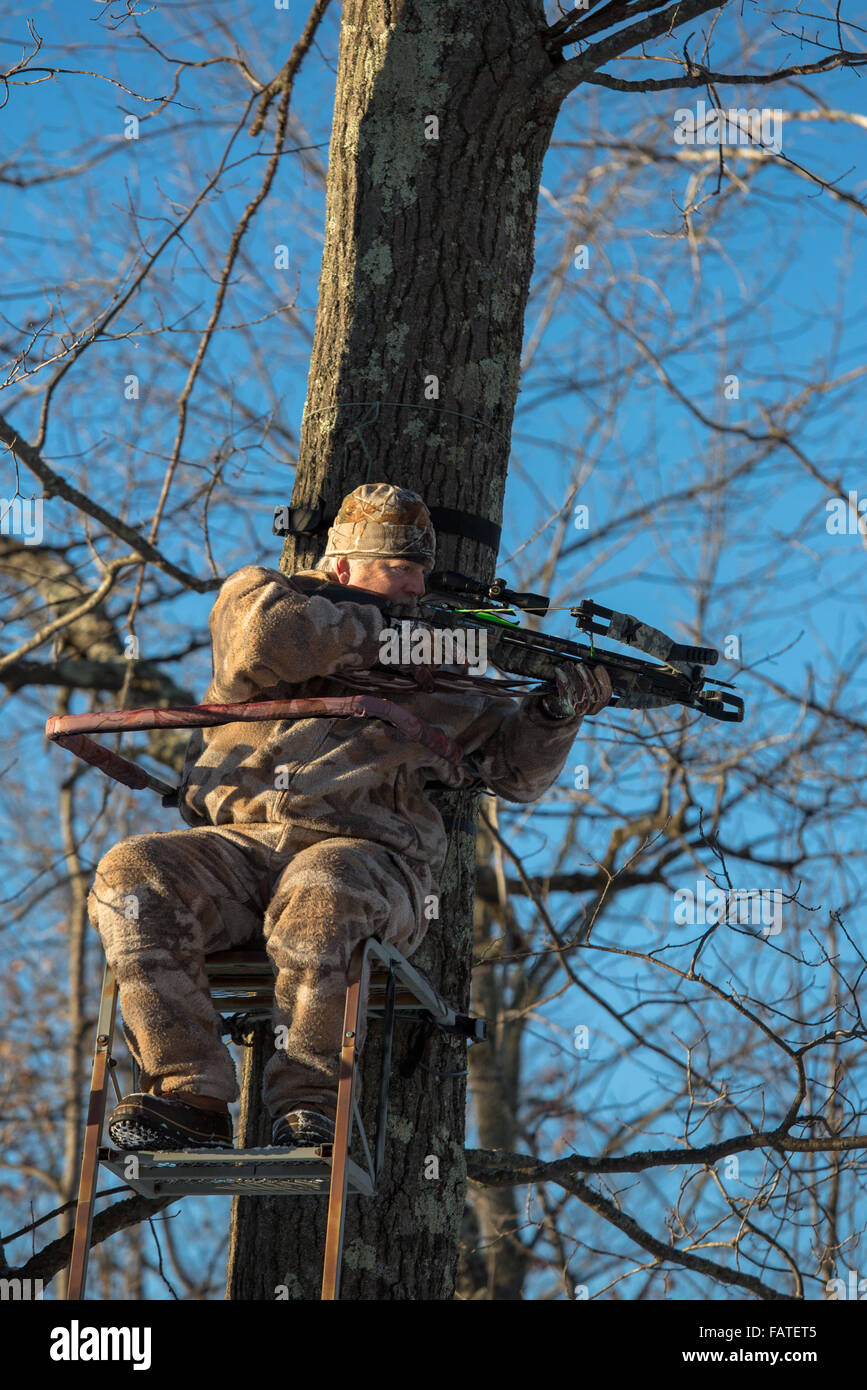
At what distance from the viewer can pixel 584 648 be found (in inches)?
158

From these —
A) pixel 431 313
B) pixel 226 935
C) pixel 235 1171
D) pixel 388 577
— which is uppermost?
pixel 431 313

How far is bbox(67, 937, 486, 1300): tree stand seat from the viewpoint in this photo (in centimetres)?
318

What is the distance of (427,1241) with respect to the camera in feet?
13.7

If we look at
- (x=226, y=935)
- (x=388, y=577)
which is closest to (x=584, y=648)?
(x=388, y=577)

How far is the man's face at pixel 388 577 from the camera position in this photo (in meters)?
3.92

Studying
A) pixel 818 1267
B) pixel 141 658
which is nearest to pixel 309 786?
pixel 818 1267

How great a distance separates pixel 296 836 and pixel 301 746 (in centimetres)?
21

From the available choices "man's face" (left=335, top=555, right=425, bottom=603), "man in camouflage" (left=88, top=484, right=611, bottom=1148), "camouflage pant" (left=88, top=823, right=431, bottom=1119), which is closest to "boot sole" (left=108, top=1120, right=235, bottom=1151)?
"man in camouflage" (left=88, top=484, right=611, bottom=1148)

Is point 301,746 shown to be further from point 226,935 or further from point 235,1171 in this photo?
point 235,1171

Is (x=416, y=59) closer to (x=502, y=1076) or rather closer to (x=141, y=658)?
(x=141, y=658)

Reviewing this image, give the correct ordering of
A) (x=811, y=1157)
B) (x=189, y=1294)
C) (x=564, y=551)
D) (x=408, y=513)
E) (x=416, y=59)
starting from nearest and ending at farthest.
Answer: (x=408, y=513)
(x=416, y=59)
(x=811, y=1157)
(x=189, y=1294)
(x=564, y=551)

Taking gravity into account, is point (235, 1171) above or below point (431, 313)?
below

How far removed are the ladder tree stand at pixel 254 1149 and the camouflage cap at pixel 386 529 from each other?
1.69 ft
